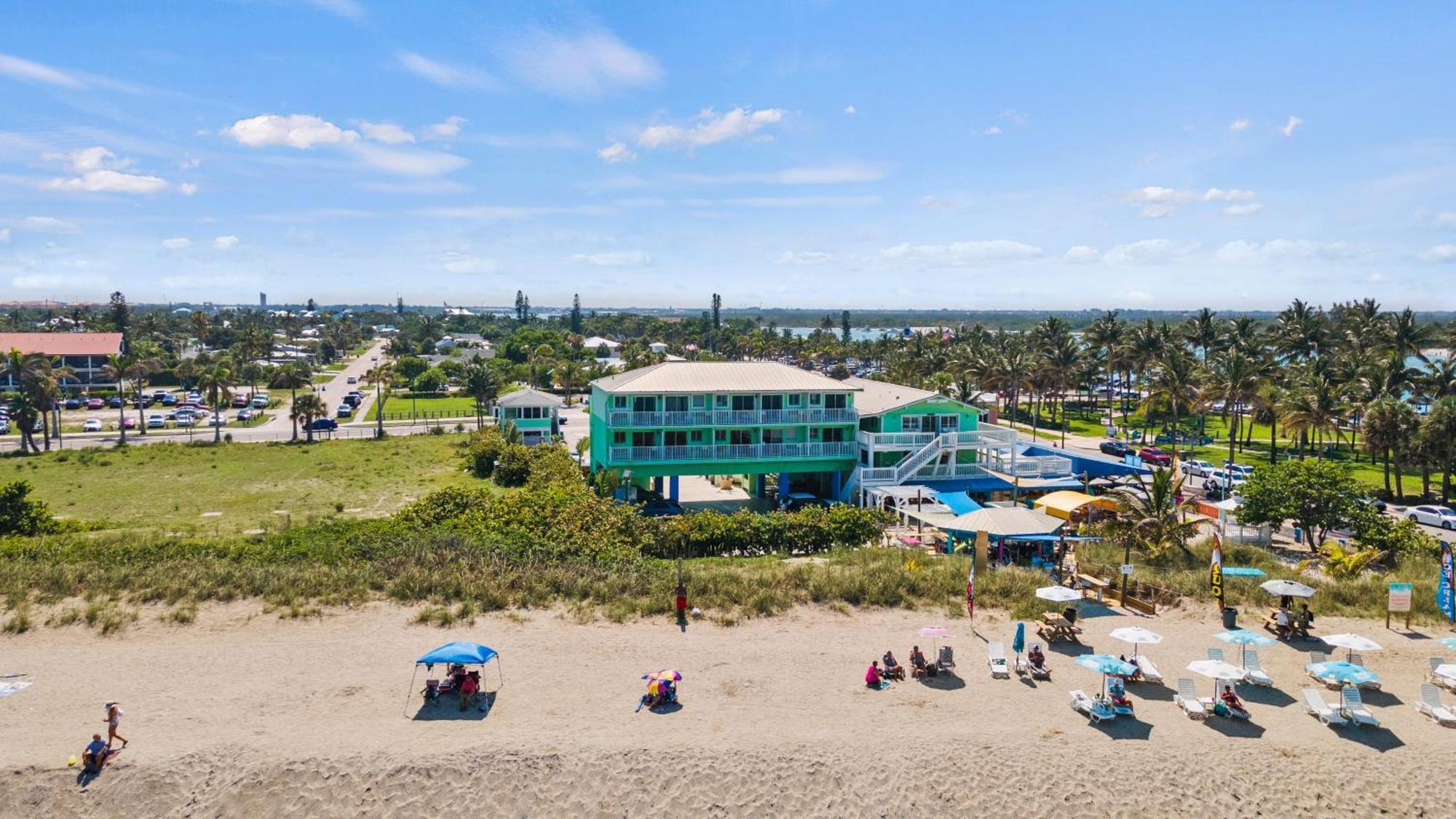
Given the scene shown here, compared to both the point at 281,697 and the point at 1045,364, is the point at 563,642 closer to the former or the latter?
the point at 281,697

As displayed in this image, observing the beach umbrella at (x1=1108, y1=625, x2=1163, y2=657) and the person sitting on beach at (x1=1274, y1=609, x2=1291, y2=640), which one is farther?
the person sitting on beach at (x1=1274, y1=609, x2=1291, y2=640)

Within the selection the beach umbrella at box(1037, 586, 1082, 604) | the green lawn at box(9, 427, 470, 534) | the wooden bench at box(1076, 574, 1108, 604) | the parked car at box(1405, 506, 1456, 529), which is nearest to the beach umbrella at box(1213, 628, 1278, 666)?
the beach umbrella at box(1037, 586, 1082, 604)

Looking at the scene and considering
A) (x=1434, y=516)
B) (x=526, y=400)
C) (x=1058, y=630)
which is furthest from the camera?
(x=526, y=400)

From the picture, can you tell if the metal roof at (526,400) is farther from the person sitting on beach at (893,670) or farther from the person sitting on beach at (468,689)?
the person sitting on beach at (893,670)

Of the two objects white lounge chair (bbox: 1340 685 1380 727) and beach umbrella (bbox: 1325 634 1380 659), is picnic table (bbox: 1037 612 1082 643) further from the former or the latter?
white lounge chair (bbox: 1340 685 1380 727)

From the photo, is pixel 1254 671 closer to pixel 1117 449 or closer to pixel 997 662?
pixel 997 662

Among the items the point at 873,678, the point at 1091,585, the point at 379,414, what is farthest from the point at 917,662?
the point at 379,414

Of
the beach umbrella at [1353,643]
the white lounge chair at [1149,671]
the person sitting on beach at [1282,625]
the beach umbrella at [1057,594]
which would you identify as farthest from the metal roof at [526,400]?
the beach umbrella at [1353,643]
